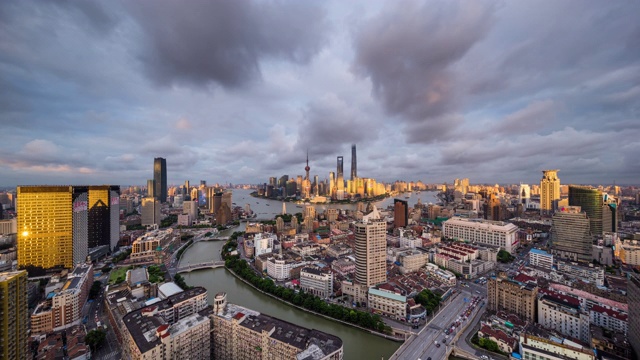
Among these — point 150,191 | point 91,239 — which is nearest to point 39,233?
point 91,239

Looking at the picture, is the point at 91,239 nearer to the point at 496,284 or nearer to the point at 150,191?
the point at 496,284

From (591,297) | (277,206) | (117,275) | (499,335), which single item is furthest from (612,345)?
(277,206)

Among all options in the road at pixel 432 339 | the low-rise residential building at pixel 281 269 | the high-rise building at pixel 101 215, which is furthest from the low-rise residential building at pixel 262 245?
the road at pixel 432 339

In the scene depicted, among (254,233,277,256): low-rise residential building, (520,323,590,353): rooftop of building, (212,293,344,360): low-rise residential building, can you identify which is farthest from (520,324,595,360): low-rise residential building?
(254,233,277,256): low-rise residential building

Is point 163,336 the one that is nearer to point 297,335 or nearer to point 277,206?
point 297,335

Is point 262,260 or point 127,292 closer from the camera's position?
point 127,292

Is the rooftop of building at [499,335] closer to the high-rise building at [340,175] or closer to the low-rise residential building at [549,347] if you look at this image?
the low-rise residential building at [549,347]

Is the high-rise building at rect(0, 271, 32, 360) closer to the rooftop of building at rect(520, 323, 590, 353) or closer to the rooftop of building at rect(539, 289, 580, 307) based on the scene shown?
the rooftop of building at rect(520, 323, 590, 353)
